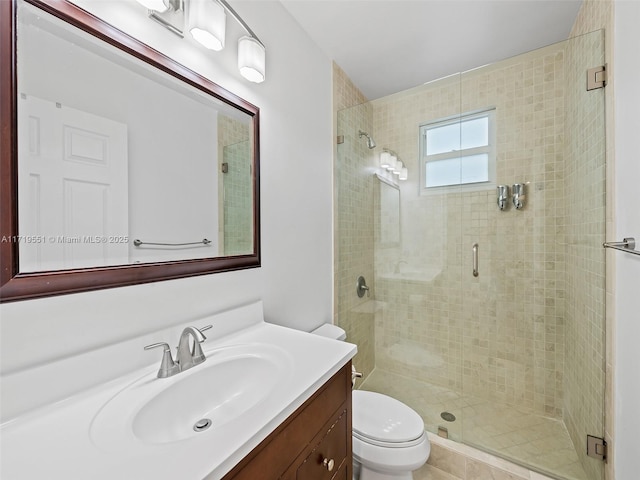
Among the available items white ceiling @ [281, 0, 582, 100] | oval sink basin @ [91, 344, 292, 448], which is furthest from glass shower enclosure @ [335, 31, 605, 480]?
Answer: oval sink basin @ [91, 344, 292, 448]

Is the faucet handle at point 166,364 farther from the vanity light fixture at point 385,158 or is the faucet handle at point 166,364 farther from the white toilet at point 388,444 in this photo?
the vanity light fixture at point 385,158

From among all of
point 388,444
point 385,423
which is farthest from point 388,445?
point 385,423

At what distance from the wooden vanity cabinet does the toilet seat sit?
269 mm

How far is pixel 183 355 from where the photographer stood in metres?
0.86

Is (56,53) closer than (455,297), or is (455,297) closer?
(56,53)

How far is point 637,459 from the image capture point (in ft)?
3.29

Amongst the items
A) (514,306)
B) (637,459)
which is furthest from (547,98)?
(637,459)

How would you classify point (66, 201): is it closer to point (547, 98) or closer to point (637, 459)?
point (637, 459)

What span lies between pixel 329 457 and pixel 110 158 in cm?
112

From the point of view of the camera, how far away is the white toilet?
47.5 inches

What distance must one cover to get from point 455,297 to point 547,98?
1.42 metres

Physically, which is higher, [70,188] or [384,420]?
[70,188]

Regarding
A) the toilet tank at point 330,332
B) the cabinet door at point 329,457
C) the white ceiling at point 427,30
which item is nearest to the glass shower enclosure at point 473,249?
the white ceiling at point 427,30

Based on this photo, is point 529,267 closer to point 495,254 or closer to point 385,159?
point 495,254
